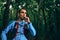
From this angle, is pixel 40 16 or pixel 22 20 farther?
pixel 40 16

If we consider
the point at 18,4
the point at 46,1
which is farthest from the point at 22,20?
the point at 46,1

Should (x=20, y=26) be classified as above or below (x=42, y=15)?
above

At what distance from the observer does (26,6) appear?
1021 centimetres

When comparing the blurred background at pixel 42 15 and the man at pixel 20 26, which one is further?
the blurred background at pixel 42 15

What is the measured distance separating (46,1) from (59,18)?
106 centimetres

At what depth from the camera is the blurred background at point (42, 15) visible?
1031 cm

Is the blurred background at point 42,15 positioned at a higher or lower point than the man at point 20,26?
lower

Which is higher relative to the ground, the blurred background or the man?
the man

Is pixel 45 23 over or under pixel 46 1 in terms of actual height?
under

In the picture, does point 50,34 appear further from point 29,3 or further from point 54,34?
point 29,3

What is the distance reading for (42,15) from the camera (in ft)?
37.7

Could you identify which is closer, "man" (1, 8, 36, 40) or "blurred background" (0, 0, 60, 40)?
"man" (1, 8, 36, 40)

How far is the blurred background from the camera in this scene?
33.8ft

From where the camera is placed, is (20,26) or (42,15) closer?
(20,26)
